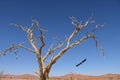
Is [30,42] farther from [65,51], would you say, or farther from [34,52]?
[65,51]

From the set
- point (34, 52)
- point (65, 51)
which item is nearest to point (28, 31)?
point (34, 52)

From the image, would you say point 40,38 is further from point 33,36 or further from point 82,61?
point 82,61

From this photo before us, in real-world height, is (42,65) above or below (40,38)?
below

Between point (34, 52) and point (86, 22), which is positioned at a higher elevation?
point (86, 22)

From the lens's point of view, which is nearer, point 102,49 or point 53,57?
point 53,57

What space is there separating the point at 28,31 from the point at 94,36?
3504mm

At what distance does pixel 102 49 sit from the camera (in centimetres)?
1352

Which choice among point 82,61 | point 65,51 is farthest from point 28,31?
point 82,61

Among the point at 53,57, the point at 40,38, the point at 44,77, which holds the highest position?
the point at 40,38

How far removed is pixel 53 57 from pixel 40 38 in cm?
110

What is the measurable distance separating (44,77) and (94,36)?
350cm

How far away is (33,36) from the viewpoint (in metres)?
13.1

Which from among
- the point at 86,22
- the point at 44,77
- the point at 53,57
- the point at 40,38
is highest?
the point at 86,22

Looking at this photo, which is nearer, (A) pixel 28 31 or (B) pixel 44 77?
(B) pixel 44 77
